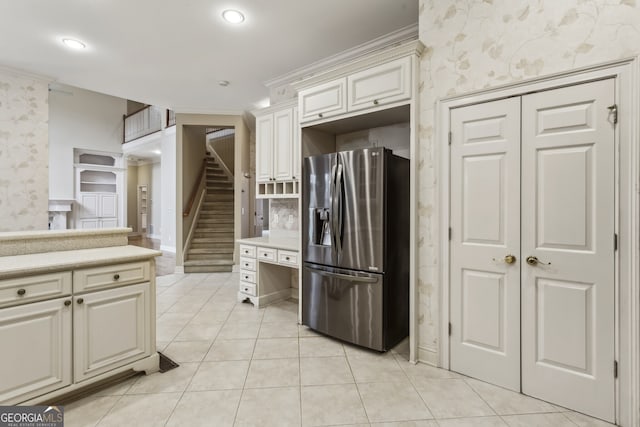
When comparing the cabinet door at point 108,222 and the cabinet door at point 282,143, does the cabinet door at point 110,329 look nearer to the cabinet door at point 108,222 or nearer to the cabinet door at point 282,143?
the cabinet door at point 282,143

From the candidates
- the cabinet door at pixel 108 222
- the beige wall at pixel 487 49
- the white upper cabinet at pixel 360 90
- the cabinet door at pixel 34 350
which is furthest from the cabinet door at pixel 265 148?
the cabinet door at pixel 108 222

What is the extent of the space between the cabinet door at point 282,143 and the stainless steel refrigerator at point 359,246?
0.80 meters

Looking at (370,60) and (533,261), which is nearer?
(533,261)

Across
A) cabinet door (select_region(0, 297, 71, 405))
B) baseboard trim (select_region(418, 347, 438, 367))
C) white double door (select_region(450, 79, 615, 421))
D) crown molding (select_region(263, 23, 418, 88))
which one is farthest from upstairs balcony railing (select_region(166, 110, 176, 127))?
baseboard trim (select_region(418, 347, 438, 367))

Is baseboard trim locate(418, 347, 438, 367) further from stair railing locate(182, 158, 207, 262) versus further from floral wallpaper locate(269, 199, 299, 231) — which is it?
stair railing locate(182, 158, 207, 262)

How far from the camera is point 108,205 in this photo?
10117mm

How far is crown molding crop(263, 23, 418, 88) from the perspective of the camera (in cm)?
326

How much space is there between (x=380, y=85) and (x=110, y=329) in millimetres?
2828

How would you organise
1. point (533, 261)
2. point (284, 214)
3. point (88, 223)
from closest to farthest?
point (533, 261)
point (284, 214)
point (88, 223)

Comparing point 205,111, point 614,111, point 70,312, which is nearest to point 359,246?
point 614,111

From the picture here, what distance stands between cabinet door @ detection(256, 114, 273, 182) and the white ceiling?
800 millimetres

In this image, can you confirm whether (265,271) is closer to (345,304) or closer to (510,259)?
(345,304)

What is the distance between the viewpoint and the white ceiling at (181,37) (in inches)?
114

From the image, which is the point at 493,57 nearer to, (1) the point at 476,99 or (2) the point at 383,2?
(1) the point at 476,99
